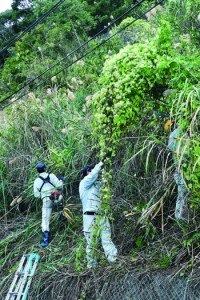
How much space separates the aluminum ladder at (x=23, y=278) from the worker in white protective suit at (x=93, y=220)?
3.66ft

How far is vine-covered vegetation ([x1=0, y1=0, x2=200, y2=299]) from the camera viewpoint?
8.73 meters

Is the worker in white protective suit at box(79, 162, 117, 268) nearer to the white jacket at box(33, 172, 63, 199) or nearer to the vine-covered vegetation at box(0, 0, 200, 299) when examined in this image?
the vine-covered vegetation at box(0, 0, 200, 299)

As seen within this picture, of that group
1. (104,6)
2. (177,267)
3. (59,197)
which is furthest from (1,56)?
(177,267)

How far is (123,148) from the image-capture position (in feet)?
Result: 35.5

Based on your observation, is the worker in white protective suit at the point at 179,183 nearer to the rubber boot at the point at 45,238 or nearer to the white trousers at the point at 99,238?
the white trousers at the point at 99,238

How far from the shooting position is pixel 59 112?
45.1 ft

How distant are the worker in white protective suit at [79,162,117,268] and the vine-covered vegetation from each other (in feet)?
0.62

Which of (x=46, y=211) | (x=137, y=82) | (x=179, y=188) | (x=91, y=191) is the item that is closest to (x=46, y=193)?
(x=46, y=211)

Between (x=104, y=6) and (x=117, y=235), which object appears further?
(x=104, y=6)

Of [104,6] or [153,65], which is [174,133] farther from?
[104,6]

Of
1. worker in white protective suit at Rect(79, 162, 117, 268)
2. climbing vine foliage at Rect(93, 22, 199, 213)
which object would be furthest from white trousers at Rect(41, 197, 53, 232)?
climbing vine foliage at Rect(93, 22, 199, 213)

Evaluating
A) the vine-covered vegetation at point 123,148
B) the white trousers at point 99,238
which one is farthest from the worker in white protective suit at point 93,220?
the vine-covered vegetation at point 123,148

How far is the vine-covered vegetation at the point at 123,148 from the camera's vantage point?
8.73 m

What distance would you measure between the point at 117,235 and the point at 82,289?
121 cm
